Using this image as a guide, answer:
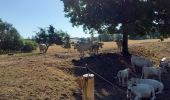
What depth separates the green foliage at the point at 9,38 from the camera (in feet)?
172

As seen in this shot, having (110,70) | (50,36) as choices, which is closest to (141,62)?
(110,70)

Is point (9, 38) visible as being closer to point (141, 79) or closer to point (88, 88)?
point (141, 79)

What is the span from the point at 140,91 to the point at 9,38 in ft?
108

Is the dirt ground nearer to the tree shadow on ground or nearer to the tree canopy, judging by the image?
the tree shadow on ground

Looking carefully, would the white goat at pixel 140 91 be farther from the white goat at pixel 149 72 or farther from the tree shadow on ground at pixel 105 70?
the white goat at pixel 149 72

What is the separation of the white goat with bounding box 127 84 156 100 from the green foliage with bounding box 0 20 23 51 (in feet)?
100

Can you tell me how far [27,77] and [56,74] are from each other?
93.0 inches

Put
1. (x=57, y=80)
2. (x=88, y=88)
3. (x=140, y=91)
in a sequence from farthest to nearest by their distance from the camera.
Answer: (x=57, y=80) < (x=140, y=91) < (x=88, y=88)

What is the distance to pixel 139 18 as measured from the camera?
34.7m

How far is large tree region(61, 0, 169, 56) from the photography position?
34.7 metres

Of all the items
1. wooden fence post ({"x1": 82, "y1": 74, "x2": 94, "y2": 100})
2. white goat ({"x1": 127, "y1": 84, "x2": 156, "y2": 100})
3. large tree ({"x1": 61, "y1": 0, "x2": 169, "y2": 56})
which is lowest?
white goat ({"x1": 127, "y1": 84, "x2": 156, "y2": 100})

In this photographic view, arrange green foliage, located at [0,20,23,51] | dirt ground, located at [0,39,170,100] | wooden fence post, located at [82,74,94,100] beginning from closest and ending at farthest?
wooden fence post, located at [82,74,94,100] < dirt ground, located at [0,39,170,100] < green foliage, located at [0,20,23,51]

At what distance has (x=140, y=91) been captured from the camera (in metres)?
22.7

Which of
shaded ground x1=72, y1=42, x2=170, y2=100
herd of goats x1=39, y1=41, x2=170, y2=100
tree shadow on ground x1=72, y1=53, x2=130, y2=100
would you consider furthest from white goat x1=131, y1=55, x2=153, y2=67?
tree shadow on ground x1=72, y1=53, x2=130, y2=100
